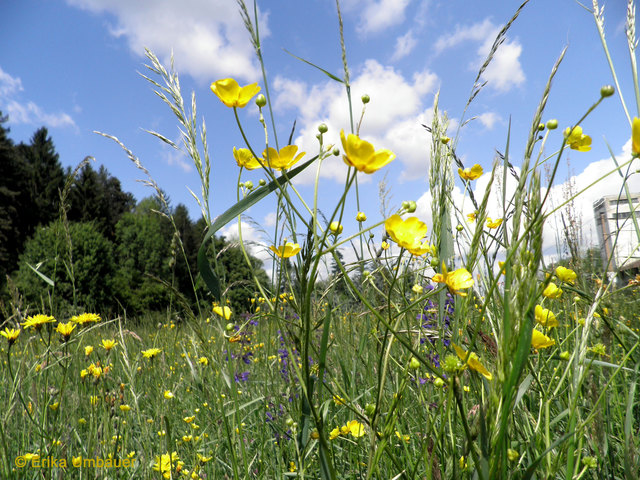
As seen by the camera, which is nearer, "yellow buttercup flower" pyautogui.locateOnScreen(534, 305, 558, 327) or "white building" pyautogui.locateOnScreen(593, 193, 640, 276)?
"yellow buttercup flower" pyautogui.locateOnScreen(534, 305, 558, 327)

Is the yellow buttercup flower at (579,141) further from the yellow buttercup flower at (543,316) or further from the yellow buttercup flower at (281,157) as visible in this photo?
the yellow buttercup flower at (281,157)

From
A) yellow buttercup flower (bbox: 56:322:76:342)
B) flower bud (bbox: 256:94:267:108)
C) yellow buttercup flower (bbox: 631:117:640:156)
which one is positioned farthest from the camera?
yellow buttercup flower (bbox: 56:322:76:342)

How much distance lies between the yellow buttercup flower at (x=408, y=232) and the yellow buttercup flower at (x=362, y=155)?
0.25ft

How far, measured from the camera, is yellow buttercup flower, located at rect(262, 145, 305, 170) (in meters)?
0.60

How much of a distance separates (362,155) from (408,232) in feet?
0.54

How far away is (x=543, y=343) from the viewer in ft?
2.01

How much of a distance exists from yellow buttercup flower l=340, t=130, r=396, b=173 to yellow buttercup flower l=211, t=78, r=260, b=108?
0.77 feet

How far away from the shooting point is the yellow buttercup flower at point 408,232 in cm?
56

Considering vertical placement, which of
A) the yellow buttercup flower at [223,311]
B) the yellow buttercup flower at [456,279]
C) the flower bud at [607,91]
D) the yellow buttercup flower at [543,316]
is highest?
the flower bud at [607,91]

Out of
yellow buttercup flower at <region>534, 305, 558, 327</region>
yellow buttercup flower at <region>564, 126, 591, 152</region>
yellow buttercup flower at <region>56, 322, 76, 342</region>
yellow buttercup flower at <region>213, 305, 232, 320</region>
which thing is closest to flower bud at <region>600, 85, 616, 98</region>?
yellow buttercup flower at <region>564, 126, 591, 152</region>

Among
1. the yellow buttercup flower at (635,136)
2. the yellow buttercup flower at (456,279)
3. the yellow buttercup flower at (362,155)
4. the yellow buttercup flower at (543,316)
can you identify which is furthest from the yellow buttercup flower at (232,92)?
the yellow buttercup flower at (543,316)

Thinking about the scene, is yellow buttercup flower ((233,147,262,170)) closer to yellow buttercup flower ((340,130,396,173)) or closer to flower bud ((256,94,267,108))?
flower bud ((256,94,267,108))

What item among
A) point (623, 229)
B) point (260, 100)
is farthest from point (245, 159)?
point (623, 229)

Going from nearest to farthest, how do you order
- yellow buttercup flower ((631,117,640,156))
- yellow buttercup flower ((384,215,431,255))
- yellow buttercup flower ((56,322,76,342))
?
yellow buttercup flower ((631,117,640,156)) → yellow buttercup flower ((384,215,431,255)) → yellow buttercup flower ((56,322,76,342))
